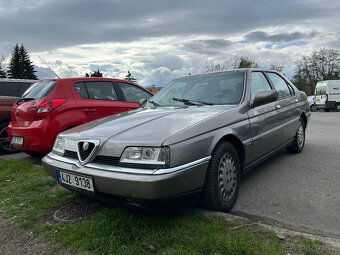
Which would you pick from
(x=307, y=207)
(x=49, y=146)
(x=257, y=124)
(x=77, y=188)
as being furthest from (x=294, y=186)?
(x=49, y=146)

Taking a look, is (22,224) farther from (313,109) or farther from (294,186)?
(313,109)

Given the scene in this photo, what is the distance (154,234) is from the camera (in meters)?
2.35

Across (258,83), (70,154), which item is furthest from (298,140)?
(70,154)

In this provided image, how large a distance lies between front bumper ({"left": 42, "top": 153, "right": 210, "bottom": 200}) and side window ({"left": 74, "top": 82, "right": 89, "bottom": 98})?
2749mm

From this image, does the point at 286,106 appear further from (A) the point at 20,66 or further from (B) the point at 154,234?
(A) the point at 20,66

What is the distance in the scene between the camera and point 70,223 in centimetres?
267

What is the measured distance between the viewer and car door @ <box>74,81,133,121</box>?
4.91 metres

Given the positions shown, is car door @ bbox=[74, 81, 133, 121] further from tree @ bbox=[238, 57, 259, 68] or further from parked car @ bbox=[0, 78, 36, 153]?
tree @ bbox=[238, 57, 259, 68]

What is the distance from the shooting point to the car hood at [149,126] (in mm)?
2395

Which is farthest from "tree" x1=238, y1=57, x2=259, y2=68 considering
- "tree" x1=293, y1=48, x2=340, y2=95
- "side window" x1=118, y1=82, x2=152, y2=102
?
"side window" x1=118, y1=82, x2=152, y2=102

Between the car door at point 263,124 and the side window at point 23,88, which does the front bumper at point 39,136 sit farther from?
the car door at point 263,124

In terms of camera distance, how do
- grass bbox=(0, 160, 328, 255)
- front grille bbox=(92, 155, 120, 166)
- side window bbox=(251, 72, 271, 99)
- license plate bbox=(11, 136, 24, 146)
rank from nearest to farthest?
1. grass bbox=(0, 160, 328, 255)
2. front grille bbox=(92, 155, 120, 166)
3. side window bbox=(251, 72, 271, 99)
4. license plate bbox=(11, 136, 24, 146)

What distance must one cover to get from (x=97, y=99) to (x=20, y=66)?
59.6 metres

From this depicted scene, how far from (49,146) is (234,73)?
2.94m
